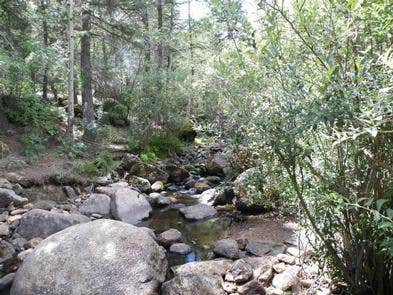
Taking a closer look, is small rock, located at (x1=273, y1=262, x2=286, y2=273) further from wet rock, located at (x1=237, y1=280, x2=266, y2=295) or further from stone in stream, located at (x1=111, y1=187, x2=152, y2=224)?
stone in stream, located at (x1=111, y1=187, x2=152, y2=224)

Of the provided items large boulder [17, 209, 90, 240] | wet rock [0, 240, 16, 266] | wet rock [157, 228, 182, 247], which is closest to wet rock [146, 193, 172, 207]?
wet rock [157, 228, 182, 247]

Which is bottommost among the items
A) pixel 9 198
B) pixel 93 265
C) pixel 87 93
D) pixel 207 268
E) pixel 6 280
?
pixel 6 280

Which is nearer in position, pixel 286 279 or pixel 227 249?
pixel 286 279

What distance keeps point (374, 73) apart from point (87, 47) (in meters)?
11.0

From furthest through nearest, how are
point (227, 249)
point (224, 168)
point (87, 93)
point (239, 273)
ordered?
1. point (87, 93)
2. point (224, 168)
3. point (227, 249)
4. point (239, 273)

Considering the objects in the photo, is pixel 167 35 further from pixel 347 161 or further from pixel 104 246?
pixel 347 161

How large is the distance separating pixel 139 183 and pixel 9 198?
334cm

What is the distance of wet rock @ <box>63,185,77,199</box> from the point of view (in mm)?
8891

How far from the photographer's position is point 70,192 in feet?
29.4

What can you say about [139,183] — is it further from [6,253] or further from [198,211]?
[6,253]

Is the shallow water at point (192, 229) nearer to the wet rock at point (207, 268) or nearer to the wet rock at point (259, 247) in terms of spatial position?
the wet rock at point (259, 247)

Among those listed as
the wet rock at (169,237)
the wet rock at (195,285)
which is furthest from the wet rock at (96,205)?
the wet rock at (195,285)

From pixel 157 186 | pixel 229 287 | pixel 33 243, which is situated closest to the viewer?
pixel 229 287

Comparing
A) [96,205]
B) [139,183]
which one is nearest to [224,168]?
[139,183]
